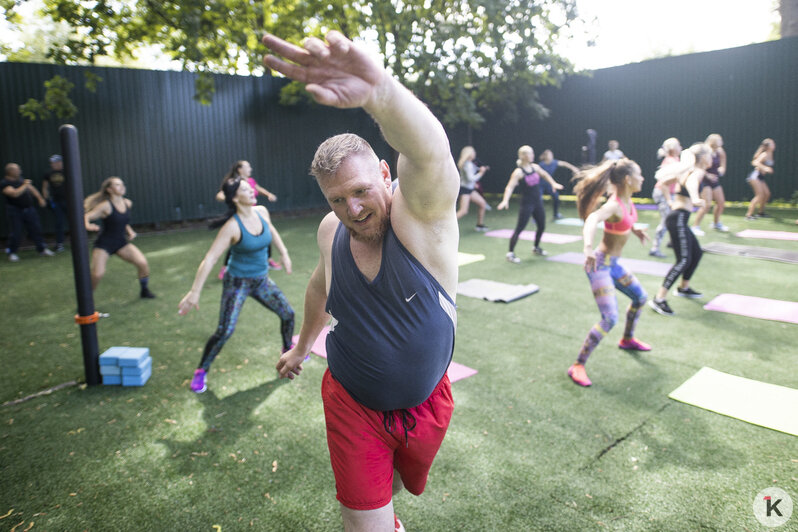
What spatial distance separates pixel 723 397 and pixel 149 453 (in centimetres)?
410

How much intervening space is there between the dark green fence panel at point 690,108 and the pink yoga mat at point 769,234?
4.44m

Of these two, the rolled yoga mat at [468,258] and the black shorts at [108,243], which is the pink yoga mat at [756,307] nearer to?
the rolled yoga mat at [468,258]

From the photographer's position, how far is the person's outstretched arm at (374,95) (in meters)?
1.15

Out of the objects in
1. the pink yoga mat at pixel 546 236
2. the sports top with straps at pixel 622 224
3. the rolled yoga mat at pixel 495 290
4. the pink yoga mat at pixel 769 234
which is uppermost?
the sports top with straps at pixel 622 224

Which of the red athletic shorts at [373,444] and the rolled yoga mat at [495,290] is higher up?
the red athletic shorts at [373,444]

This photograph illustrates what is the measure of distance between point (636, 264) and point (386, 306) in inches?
301

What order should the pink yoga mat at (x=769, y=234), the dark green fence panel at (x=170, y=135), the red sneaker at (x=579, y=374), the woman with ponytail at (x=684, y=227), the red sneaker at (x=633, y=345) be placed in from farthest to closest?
the dark green fence panel at (x=170, y=135)
the pink yoga mat at (x=769, y=234)
the woman with ponytail at (x=684, y=227)
the red sneaker at (x=633, y=345)
the red sneaker at (x=579, y=374)

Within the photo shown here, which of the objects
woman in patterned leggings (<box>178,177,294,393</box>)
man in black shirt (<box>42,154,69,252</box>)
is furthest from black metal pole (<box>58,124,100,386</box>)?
man in black shirt (<box>42,154,69,252</box>)

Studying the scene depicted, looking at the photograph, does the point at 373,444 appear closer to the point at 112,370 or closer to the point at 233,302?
the point at 233,302

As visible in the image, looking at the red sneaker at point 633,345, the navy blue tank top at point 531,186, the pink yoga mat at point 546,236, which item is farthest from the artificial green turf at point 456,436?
the pink yoga mat at point 546,236

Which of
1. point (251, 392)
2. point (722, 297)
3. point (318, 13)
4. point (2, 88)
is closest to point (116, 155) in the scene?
point (2, 88)

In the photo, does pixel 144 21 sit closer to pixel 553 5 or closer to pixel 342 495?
pixel 553 5

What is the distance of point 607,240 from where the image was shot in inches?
174

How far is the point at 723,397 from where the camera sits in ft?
12.5
